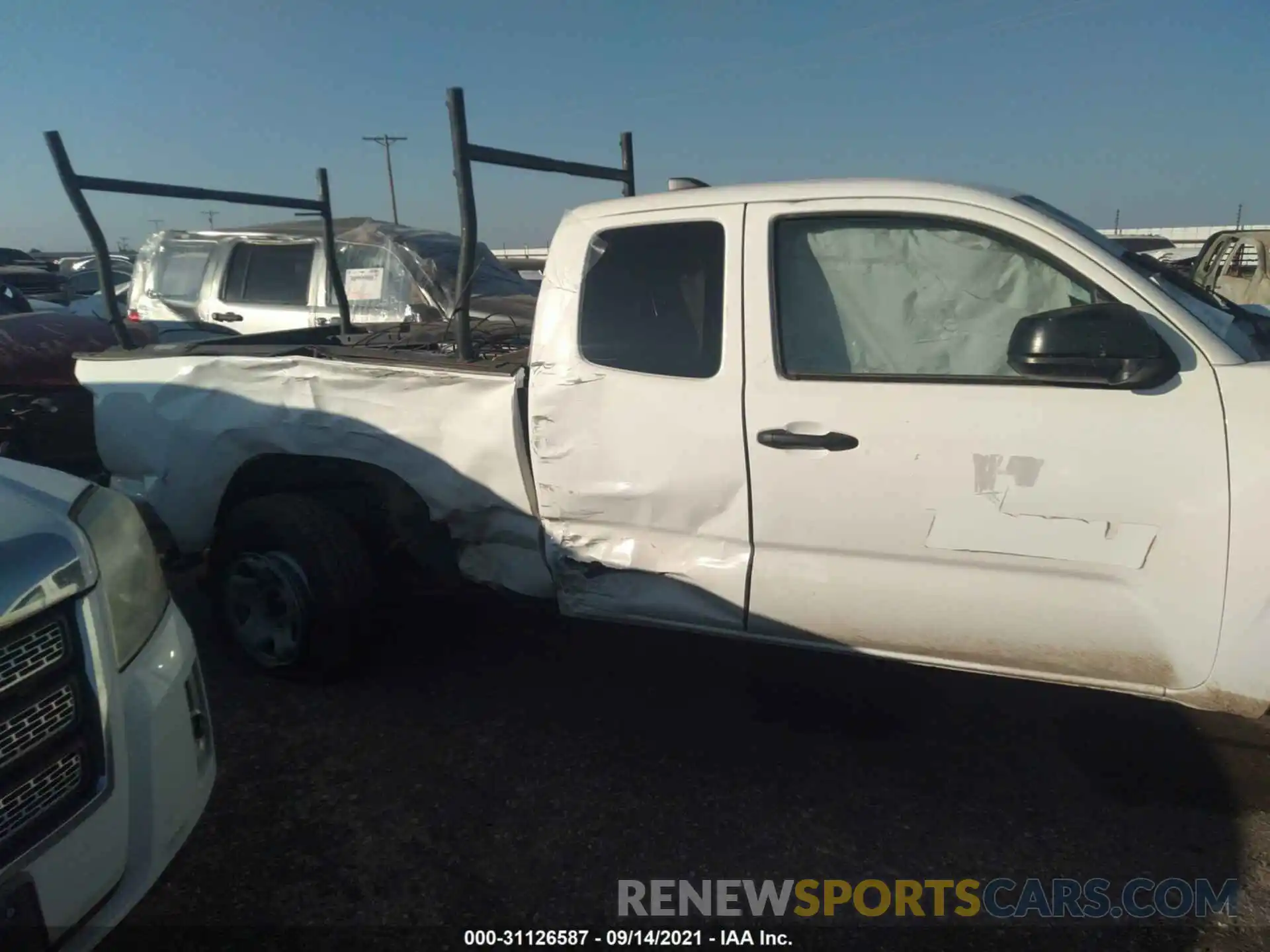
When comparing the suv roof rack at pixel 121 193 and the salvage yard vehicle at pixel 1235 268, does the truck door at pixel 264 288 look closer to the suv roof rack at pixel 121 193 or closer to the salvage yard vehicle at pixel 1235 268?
the suv roof rack at pixel 121 193

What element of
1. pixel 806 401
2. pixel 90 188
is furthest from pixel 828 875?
pixel 90 188

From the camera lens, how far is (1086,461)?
2387mm

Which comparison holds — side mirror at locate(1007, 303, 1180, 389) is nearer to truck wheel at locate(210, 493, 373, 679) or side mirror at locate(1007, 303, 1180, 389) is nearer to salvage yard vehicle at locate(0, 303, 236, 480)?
truck wheel at locate(210, 493, 373, 679)

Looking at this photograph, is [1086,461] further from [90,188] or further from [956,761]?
[90,188]

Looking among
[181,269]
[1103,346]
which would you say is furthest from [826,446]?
[181,269]

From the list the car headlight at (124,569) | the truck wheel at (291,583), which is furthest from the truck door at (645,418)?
the car headlight at (124,569)

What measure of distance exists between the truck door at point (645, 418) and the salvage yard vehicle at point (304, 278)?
402 cm

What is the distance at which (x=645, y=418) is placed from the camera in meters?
2.87

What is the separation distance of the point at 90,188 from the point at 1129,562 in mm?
4324

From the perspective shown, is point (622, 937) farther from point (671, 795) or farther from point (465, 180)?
point (465, 180)

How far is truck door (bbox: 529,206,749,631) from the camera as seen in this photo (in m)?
2.81

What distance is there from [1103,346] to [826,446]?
77cm

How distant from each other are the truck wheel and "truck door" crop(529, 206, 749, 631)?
85 cm

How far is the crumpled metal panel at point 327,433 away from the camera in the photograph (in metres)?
3.15
